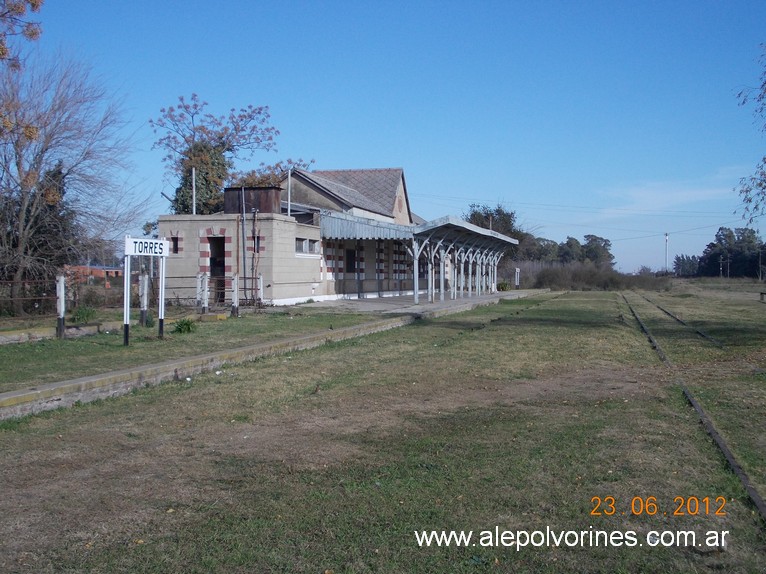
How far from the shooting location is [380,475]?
223 inches

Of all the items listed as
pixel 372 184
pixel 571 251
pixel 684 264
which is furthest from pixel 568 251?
pixel 372 184

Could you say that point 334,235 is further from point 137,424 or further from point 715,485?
point 715,485

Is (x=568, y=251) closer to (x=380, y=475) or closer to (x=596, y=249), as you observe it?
(x=596, y=249)

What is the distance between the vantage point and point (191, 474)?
573 cm

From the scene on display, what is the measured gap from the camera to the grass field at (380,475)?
13.8 feet

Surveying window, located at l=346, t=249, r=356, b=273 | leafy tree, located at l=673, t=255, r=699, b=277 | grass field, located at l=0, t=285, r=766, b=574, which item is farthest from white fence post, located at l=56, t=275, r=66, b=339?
leafy tree, located at l=673, t=255, r=699, b=277

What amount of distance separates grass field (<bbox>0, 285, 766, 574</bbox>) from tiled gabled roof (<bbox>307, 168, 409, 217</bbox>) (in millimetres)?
30593

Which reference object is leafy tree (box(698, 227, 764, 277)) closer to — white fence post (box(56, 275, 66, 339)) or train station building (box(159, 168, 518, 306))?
train station building (box(159, 168, 518, 306))

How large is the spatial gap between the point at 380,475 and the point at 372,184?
39142 millimetres

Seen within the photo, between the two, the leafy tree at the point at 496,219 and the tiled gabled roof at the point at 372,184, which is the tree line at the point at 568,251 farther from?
the tiled gabled roof at the point at 372,184

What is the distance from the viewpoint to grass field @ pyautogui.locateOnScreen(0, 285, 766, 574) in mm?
4191

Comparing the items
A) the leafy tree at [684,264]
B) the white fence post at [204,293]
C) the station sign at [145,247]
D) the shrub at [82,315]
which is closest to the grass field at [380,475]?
the station sign at [145,247]

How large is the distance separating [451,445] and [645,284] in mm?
70738

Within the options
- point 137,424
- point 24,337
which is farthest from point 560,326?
point 137,424
